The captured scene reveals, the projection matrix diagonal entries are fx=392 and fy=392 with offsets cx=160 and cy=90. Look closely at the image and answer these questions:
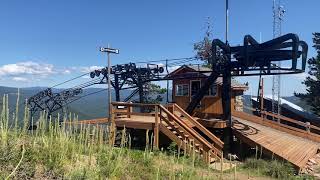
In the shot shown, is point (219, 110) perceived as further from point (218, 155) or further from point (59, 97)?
point (59, 97)

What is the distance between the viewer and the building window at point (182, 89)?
25.3m

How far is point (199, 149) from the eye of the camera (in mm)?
15219

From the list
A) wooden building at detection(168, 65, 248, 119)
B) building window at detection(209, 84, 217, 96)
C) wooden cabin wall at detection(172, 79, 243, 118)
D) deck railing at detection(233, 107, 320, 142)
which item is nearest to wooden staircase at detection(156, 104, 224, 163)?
wooden cabin wall at detection(172, 79, 243, 118)

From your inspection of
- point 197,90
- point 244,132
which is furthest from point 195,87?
point 244,132

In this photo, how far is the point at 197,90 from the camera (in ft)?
81.7

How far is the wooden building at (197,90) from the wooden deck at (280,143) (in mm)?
2889

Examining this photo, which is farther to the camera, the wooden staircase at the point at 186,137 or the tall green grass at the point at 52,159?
the wooden staircase at the point at 186,137

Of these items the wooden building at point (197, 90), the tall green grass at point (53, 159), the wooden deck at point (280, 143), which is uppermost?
the wooden building at point (197, 90)

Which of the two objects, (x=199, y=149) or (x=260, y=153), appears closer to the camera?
(x=199, y=149)

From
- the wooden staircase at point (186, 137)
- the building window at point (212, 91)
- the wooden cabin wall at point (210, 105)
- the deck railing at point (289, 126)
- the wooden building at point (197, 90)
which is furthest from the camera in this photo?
the building window at point (212, 91)

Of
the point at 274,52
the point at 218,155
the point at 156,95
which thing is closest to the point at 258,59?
the point at 274,52

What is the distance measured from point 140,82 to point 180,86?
6962 millimetres

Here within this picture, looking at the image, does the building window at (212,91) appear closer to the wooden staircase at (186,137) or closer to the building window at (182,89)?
the building window at (182,89)

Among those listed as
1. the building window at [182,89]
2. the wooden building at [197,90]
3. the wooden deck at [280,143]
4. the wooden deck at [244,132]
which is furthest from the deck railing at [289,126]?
the building window at [182,89]
